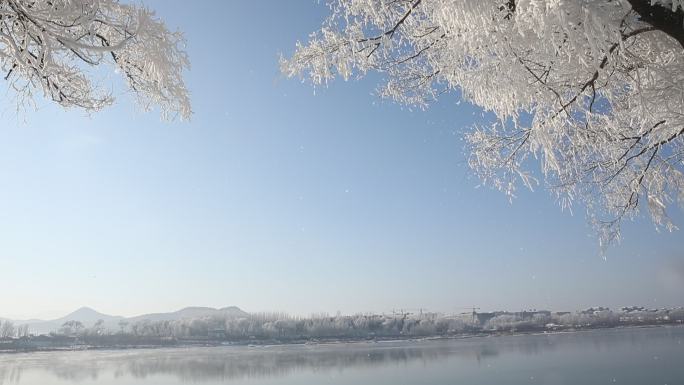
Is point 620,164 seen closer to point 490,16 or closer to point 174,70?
point 490,16

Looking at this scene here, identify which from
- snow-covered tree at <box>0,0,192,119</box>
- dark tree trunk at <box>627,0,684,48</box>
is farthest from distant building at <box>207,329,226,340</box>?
dark tree trunk at <box>627,0,684,48</box>

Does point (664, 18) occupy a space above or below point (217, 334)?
above

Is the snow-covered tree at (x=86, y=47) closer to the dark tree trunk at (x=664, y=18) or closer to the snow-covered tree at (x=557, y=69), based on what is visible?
the snow-covered tree at (x=557, y=69)

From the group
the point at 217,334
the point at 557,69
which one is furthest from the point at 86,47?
the point at 217,334

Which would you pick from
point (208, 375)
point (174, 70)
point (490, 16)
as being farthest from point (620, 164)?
point (208, 375)

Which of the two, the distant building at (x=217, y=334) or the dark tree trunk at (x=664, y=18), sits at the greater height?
the dark tree trunk at (x=664, y=18)

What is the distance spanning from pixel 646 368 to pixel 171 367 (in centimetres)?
3158

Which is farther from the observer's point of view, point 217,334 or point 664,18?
point 217,334

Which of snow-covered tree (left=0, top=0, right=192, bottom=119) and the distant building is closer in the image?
snow-covered tree (left=0, top=0, right=192, bottom=119)

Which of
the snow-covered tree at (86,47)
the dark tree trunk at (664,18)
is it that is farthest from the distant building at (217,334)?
the dark tree trunk at (664,18)

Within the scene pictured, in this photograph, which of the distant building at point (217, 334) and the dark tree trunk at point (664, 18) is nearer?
the dark tree trunk at point (664, 18)

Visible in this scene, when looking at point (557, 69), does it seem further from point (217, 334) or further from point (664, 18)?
point (217, 334)

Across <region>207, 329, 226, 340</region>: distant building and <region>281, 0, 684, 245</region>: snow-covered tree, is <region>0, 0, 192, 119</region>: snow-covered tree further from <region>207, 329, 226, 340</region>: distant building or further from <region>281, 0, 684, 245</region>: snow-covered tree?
<region>207, 329, 226, 340</region>: distant building

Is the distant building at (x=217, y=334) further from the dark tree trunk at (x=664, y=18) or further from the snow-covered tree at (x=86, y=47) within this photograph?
the dark tree trunk at (x=664, y=18)
